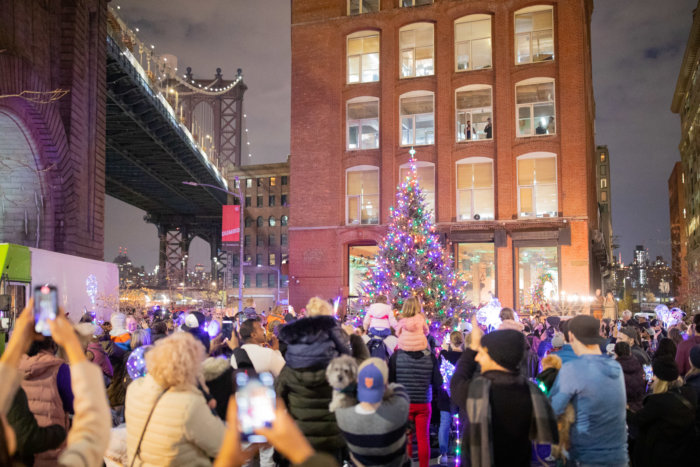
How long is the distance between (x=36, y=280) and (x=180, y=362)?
12.6m

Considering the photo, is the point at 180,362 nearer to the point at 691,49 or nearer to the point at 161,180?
the point at 161,180

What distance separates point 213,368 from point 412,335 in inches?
102

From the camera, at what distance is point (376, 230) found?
29172 millimetres

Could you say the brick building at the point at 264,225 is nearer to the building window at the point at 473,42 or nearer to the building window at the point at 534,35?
the building window at the point at 473,42

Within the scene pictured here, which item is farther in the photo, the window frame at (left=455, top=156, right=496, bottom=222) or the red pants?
the window frame at (left=455, top=156, right=496, bottom=222)

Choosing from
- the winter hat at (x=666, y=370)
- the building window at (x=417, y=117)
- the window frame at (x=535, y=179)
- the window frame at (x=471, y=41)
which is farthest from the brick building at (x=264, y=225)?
the winter hat at (x=666, y=370)

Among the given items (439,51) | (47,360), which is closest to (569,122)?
(439,51)

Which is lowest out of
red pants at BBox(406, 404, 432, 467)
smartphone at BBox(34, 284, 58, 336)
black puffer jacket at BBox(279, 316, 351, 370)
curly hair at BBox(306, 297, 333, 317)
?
red pants at BBox(406, 404, 432, 467)

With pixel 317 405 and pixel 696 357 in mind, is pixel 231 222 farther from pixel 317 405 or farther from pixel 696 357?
pixel 696 357

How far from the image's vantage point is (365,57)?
31.0 meters

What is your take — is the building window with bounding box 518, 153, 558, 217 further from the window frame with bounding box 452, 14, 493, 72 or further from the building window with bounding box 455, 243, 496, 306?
the window frame with bounding box 452, 14, 493, 72

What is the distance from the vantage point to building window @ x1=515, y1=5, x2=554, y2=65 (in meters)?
28.3

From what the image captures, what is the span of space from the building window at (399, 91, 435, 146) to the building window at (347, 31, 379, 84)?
7.19 ft

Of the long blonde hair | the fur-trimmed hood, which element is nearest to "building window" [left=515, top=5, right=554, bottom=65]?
the long blonde hair
